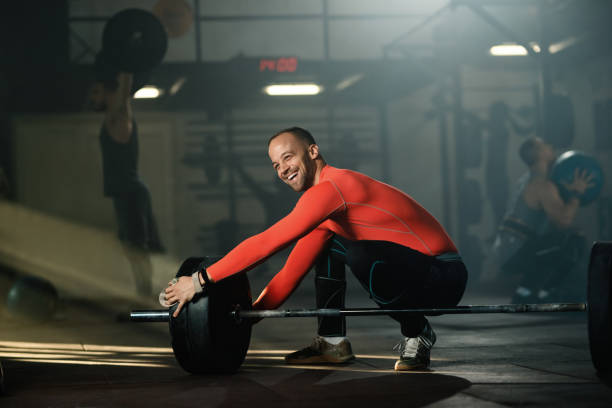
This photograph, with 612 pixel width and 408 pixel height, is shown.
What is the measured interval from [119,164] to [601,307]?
3.65 metres

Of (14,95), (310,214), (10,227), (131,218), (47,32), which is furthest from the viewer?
(10,227)

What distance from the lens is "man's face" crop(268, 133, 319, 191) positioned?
7.52 ft

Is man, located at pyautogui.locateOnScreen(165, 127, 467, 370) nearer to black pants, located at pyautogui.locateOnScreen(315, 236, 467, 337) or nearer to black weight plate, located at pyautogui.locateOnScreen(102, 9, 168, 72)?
black pants, located at pyautogui.locateOnScreen(315, 236, 467, 337)

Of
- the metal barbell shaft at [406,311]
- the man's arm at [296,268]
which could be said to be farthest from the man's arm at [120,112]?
the metal barbell shaft at [406,311]

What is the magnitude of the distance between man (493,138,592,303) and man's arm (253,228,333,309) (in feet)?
8.67

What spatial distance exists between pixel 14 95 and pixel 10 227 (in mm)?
1562

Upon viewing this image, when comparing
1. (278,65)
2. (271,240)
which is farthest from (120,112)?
(271,240)

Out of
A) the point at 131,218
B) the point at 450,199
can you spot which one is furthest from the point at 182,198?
the point at 131,218

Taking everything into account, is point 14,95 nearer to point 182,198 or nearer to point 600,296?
point 182,198

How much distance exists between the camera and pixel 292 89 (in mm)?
9281

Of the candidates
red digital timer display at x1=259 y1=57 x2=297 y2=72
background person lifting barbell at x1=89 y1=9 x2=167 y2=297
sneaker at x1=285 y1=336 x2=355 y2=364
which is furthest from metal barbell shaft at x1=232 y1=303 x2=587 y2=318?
red digital timer display at x1=259 y1=57 x2=297 y2=72

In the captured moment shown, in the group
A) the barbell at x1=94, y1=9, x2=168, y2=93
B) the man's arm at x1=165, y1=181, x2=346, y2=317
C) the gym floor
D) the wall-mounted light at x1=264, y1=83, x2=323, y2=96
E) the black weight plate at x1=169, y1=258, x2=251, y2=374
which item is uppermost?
the wall-mounted light at x1=264, y1=83, x2=323, y2=96

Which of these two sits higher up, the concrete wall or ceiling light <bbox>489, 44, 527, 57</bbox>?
ceiling light <bbox>489, 44, 527, 57</bbox>

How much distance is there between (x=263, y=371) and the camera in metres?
2.40
